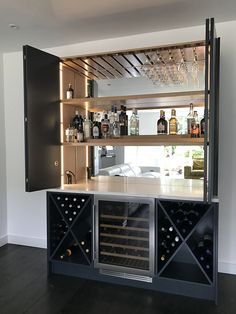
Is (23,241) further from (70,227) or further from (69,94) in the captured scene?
(69,94)

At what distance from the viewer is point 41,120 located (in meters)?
2.68

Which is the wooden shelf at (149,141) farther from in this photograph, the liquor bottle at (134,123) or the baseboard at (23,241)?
the baseboard at (23,241)

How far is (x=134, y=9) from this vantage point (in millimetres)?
2312

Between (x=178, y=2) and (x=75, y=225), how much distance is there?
2.22 m

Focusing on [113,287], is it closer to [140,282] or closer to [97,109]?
[140,282]

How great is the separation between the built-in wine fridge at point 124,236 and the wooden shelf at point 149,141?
59 centimetres

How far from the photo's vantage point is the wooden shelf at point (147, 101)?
259 centimetres

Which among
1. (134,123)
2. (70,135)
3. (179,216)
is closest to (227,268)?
(179,216)

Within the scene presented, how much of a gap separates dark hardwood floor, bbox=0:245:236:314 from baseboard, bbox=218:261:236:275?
0.06 m

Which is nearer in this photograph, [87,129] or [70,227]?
[70,227]

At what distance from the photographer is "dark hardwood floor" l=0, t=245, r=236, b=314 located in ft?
7.27

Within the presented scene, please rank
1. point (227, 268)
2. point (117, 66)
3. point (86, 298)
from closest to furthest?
point (86, 298), point (227, 268), point (117, 66)

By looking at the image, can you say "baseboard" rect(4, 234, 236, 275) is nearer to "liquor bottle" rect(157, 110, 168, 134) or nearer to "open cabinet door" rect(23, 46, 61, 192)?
"open cabinet door" rect(23, 46, 61, 192)

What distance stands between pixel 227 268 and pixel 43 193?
2281 millimetres
